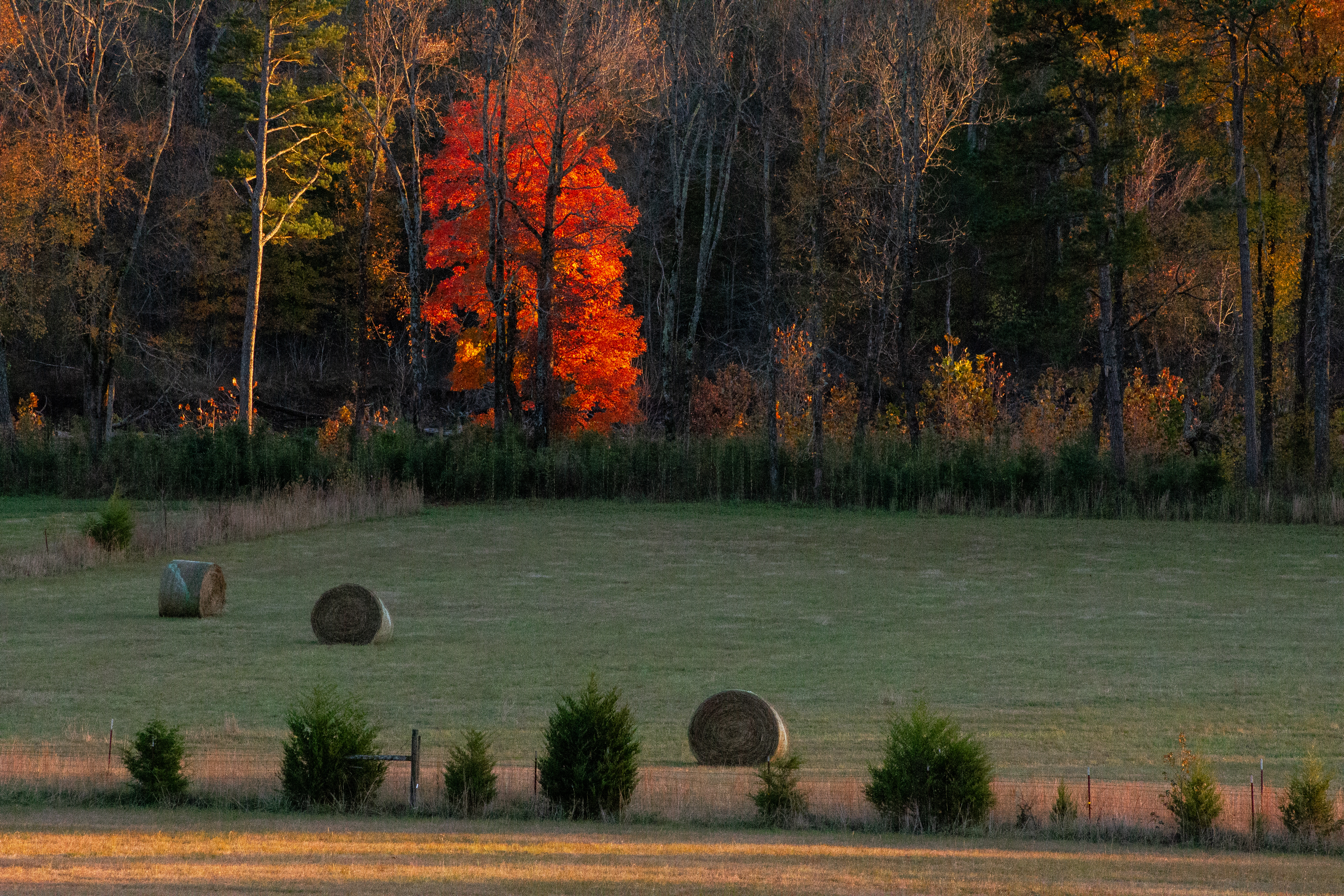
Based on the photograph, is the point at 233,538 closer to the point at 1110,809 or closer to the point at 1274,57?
the point at 1110,809

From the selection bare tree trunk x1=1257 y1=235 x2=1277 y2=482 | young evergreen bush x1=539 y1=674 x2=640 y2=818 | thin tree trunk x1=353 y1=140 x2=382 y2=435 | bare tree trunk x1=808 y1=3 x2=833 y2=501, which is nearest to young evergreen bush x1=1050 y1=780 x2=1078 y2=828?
young evergreen bush x1=539 y1=674 x2=640 y2=818

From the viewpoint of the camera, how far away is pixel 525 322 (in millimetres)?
41344

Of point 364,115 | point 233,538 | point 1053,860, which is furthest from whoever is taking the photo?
point 364,115

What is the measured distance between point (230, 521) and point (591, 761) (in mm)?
17732

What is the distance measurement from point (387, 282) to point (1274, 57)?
95.9ft

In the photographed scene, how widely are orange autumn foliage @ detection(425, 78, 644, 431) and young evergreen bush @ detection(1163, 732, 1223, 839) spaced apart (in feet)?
98.5

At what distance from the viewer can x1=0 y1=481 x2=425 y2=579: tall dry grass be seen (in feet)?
71.4

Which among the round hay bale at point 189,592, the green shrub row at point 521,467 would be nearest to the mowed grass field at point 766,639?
the round hay bale at point 189,592

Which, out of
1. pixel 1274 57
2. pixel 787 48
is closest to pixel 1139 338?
pixel 787 48

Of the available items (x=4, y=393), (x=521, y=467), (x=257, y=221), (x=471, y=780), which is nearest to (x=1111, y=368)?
(x=521, y=467)

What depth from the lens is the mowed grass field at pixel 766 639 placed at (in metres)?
11.5

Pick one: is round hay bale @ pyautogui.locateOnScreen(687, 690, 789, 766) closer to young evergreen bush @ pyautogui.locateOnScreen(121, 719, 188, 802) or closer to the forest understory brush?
young evergreen bush @ pyautogui.locateOnScreen(121, 719, 188, 802)

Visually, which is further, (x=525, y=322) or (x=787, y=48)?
(x=787, y=48)

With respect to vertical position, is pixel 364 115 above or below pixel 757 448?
above
